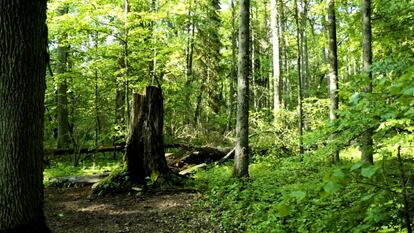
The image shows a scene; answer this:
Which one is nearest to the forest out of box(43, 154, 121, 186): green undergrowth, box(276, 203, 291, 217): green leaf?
box(276, 203, 291, 217): green leaf

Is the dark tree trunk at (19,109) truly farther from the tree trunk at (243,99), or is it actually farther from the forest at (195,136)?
the tree trunk at (243,99)

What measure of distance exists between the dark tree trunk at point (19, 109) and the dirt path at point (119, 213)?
2.21m

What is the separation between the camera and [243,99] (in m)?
9.16

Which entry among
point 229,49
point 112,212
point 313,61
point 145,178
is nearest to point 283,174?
point 145,178

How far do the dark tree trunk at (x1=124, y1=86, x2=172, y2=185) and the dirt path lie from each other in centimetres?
85

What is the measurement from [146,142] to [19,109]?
5.47 metres

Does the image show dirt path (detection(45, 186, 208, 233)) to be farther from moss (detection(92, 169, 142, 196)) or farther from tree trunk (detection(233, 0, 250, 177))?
tree trunk (detection(233, 0, 250, 177))

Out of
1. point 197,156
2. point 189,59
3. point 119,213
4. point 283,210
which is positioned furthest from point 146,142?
point 189,59

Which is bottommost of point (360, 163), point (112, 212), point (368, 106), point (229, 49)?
point (112, 212)

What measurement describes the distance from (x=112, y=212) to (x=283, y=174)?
4432 millimetres

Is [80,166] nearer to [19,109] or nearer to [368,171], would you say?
[19,109]

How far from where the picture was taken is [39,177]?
4438mm

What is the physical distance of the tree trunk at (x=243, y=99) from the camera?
29.5 ft

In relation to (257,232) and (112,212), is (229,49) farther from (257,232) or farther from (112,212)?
(257,232)
